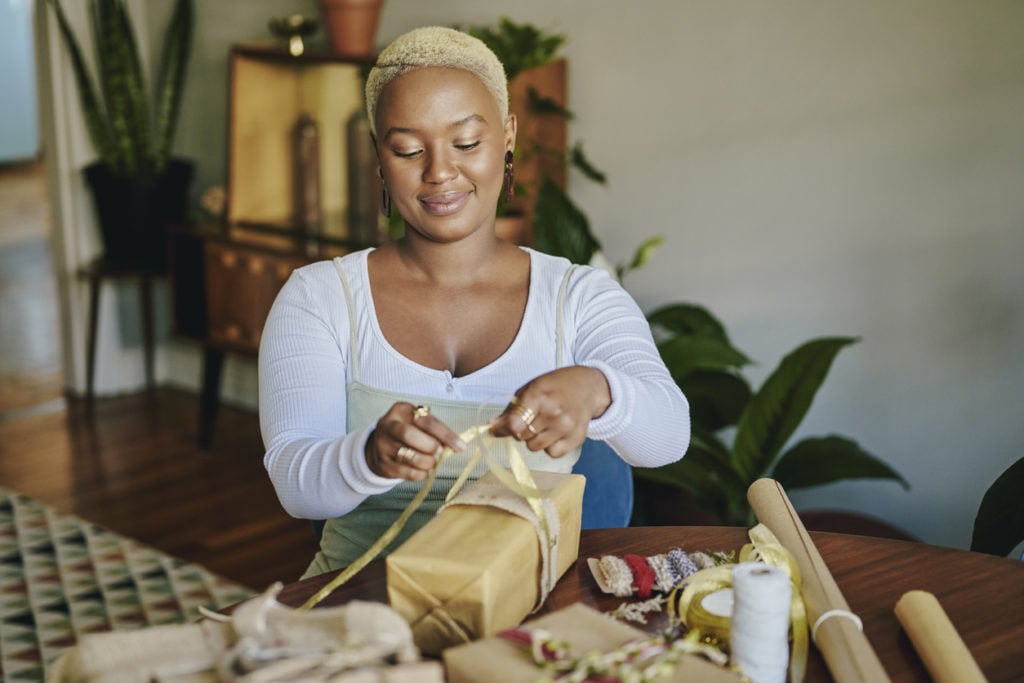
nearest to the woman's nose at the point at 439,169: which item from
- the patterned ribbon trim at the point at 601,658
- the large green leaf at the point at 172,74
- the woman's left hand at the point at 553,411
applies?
the woman's left hand at the point at 553,411

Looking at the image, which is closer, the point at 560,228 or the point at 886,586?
the point at 886,586

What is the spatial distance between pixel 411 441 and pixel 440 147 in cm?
50

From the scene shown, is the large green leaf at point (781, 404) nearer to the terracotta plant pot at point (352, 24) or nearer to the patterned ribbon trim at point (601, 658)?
the patterned ribbon trim at point (601, 658)

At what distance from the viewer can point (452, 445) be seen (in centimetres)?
131

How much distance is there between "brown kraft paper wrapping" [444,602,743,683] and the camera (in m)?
1.05

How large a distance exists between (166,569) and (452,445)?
233cm

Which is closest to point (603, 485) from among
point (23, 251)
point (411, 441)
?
point (411, 441)

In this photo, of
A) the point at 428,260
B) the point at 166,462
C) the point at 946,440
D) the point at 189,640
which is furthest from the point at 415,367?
the point at 166,462

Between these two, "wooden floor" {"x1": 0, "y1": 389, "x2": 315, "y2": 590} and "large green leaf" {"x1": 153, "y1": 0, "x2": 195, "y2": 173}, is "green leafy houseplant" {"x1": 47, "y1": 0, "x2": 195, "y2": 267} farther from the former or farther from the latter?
"wooden floor" {"x1": 0, "y1": 389, "x2": 315, "y2": 590}

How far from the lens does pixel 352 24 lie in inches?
150

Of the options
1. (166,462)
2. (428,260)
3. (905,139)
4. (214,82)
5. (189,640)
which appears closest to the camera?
(189,640)

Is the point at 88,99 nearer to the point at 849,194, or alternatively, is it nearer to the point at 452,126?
the point at 849,194

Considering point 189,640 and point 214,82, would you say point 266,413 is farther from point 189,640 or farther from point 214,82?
point 214,82

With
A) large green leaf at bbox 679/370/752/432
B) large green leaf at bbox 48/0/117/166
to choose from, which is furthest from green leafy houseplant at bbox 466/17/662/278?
large green leaf at bbox 48/0/117/166
